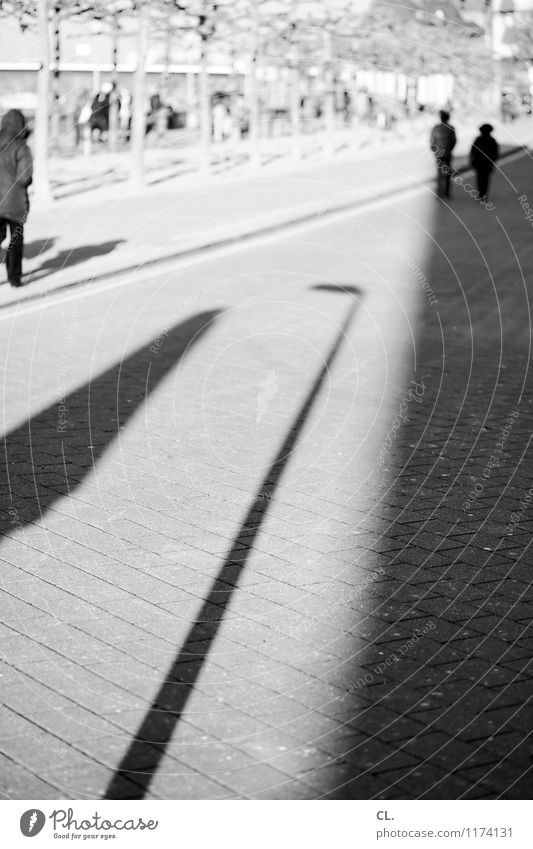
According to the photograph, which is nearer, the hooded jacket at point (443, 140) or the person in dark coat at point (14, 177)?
the person in dark coat at point (14, 177)

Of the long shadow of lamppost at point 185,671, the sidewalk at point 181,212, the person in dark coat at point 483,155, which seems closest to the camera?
the long shadow of lamppost at point 185,671

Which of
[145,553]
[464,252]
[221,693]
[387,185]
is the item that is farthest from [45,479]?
[387,185]

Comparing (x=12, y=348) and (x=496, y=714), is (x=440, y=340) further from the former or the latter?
(x=496, y=714)

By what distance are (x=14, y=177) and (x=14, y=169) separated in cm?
9

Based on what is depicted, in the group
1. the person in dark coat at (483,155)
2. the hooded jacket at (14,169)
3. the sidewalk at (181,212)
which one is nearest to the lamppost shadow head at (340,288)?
the sidewalk at (181,212)

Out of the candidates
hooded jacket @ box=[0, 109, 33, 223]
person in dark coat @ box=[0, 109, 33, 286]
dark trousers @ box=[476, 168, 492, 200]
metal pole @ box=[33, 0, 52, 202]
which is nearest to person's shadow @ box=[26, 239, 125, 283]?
person in dark coat @ box=[0, 109, 33, 286]

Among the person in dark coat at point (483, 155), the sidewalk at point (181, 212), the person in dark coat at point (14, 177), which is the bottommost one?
the sidewalk at point (181, 212)

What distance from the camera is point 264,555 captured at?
268 inches

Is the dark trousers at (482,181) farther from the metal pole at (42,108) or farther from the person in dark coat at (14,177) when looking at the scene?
the person in dark coat at (14,177)

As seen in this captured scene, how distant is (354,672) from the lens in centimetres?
540

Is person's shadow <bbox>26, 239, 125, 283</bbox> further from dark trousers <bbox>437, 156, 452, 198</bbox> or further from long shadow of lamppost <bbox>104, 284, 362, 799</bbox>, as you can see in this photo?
dark trousers <bbox>437, 156, 452, 198</bbox>

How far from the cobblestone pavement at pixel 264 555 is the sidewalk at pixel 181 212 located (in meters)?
3.09

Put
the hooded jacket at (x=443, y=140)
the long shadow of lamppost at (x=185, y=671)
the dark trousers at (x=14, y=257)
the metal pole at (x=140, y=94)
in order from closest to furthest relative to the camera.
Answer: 1. the long shadow of lamppost at (x=185, y=671)
2. the dark trousers at (x=14, y=257)
3. the metal pole at (x=140, y=94)
4. the hooded jacket at (x=443, y=140)

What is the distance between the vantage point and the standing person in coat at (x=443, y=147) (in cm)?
2520
